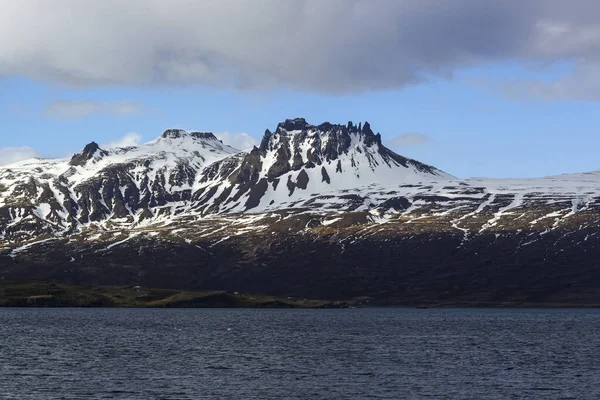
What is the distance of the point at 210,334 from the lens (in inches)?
7195

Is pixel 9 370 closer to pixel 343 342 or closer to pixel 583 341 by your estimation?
pixel 343 342

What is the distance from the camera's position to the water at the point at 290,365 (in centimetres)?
9844

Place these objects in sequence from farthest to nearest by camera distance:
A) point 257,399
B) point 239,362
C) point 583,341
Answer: point 583,341 → point 239,362 → point 257,399

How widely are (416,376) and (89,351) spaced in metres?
55.5

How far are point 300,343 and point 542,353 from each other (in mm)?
43260

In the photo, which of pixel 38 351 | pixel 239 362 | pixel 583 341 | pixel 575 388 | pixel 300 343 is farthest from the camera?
pixel 583 341

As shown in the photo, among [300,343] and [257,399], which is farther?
[300,343]

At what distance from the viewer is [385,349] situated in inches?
5960

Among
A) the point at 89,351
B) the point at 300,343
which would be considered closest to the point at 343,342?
the point at 300,343

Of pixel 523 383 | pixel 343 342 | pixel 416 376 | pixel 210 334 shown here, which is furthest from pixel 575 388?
pixel 210 334

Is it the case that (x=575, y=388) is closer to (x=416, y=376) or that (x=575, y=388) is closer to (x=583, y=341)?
(x=416, y=376)

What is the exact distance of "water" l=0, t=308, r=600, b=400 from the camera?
98438 mm

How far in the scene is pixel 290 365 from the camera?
12512cm

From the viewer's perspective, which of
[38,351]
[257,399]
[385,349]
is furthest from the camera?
[385,349]
